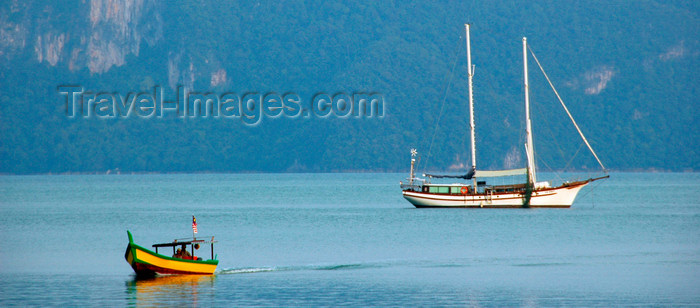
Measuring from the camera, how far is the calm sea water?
3809 cm

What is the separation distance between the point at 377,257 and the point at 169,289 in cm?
1415

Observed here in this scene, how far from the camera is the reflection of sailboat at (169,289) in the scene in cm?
3684

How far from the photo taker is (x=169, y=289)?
39.5 m

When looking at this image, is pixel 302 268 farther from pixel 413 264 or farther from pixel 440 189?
pixel 440 189

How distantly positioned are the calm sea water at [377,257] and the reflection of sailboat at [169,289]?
3.0 inches

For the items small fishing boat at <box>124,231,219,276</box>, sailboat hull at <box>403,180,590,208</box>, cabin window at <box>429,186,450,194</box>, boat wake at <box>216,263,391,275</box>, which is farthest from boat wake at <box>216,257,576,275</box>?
cabin window at <box>429,186,450,194</box>

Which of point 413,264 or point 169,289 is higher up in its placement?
point 413,264

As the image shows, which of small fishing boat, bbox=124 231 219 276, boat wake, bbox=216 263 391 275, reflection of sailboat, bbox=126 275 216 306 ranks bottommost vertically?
reflection of sailboat, bbox=126 275 216 306

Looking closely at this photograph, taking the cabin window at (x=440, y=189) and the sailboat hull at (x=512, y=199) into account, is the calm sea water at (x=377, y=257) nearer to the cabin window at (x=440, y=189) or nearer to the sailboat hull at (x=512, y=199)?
the sailboat hull at (x=512, y=199)

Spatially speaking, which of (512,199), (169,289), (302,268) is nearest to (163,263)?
(169,289)

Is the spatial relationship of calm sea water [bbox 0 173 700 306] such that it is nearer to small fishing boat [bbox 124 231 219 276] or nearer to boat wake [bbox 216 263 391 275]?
boat wake [bbox 216 263 391 275]

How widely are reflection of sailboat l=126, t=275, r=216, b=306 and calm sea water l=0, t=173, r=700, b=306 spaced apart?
0.08 metres

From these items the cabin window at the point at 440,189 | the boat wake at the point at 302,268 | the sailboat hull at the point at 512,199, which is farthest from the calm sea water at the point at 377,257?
the cabin window at the point at 440,189

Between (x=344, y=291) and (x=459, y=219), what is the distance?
37545 millimetres
